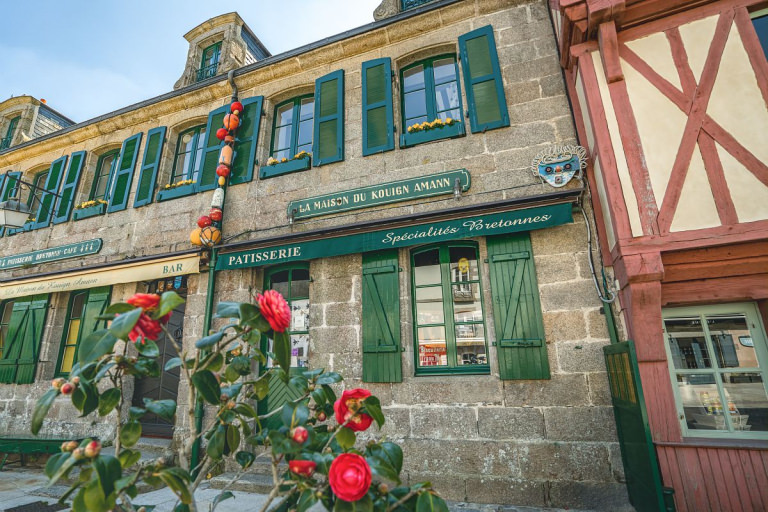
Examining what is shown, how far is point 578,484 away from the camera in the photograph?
12.1 ft

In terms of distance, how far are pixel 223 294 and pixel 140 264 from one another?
1.61 metres

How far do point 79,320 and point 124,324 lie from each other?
25.0 feet

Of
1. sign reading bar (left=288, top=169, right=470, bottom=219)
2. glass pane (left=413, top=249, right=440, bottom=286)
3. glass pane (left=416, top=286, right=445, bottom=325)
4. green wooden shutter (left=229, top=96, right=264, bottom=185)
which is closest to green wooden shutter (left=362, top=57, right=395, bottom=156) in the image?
sign reading bar (left=288, top=169, right=470, bottom=219)

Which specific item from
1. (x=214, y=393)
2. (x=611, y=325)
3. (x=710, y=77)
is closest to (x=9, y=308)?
(x=214, y=393)

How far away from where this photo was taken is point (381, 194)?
17.1ft

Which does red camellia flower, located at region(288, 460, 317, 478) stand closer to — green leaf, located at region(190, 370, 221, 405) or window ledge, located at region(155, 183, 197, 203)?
green leaf, located at region(190, 370, 221, 405)

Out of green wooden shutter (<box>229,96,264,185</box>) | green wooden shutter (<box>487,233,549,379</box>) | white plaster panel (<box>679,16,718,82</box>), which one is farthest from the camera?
green wooden shutter (<box>229,96,264,185</box>)

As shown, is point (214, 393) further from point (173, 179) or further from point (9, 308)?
point (9, 308)

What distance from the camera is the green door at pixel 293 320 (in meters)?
5.06

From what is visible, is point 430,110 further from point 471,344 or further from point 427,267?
point 471,344

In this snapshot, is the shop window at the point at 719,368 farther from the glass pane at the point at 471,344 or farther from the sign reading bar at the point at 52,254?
the sign reading bar at the point at 52,254

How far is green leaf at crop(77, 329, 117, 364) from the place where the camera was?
4.22ft

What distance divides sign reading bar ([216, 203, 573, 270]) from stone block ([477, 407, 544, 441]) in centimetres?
198

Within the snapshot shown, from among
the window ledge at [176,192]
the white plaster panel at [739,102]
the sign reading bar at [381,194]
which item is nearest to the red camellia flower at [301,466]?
the sign reading bar at [381,194]
